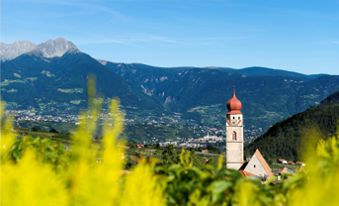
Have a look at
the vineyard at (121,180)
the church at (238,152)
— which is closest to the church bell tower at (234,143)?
the church at (238,152)

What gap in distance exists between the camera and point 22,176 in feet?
10.3

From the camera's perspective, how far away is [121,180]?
4.29m

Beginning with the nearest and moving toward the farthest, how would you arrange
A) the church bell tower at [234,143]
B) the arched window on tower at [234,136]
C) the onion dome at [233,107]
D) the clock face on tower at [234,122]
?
the church bell tower at [234,143] → the arched window on tower at [234,136] → the clock face on tower at [234,122] → the onion dome at [233,107]

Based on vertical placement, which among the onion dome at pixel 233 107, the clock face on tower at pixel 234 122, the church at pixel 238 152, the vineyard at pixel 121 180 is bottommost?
the church at pixel 238 152

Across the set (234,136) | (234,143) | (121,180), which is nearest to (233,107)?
(234,136)

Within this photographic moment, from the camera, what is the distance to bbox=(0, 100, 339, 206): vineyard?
9.85 ft

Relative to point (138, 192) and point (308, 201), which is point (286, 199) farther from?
point (308, 201)

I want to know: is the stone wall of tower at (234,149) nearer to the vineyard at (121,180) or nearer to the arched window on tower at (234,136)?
→ the arched window on tower at (234,136)

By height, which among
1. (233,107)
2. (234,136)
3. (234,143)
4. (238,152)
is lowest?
(238,152)

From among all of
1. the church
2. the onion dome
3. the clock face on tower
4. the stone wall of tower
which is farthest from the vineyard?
the onion dome

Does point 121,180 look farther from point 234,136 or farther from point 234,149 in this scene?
point 234,136

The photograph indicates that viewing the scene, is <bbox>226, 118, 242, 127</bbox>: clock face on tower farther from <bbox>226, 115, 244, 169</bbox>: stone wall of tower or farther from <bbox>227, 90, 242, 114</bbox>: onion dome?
<bbox>227, 90, 242, 114</bbox>: onion dome

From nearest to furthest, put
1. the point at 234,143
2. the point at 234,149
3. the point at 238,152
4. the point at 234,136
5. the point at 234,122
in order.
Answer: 1. the point at 234,149
2. the point at 234,143
3. the point at 238,152
4. the point at 234,136
5. the point at 234,122

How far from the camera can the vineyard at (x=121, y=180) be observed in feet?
9.85
